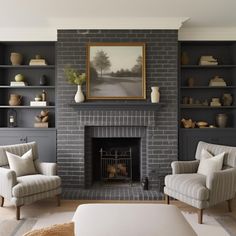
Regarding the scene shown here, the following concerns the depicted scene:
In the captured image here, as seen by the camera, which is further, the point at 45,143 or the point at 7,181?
the point at 45,143

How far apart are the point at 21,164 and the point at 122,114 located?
170 cm

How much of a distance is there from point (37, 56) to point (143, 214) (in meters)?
3.82

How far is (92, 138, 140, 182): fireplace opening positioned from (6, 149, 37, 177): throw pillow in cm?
125

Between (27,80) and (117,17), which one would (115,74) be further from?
(27,80)

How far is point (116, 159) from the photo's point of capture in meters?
5.32

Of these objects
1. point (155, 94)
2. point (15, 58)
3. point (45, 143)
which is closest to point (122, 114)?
point (155, 94)

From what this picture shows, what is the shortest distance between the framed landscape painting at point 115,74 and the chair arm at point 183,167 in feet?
3.93

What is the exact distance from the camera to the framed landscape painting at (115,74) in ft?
16.5

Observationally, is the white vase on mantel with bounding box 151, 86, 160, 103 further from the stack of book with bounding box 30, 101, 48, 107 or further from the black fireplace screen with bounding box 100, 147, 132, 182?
the stack of book with bounding box 30, 101, 48, 107

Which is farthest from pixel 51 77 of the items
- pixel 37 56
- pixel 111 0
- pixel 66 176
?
pixel 111 0

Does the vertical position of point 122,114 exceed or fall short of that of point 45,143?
it exceeds it

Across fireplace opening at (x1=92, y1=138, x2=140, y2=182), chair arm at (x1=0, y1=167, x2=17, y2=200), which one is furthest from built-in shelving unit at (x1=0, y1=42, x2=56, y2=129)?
chair arm at (x1=0, y1=167, x2=17, y2=200)

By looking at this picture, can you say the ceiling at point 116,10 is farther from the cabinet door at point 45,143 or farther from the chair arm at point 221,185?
the chair arm at point 221,185

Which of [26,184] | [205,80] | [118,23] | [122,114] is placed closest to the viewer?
[26,184]
